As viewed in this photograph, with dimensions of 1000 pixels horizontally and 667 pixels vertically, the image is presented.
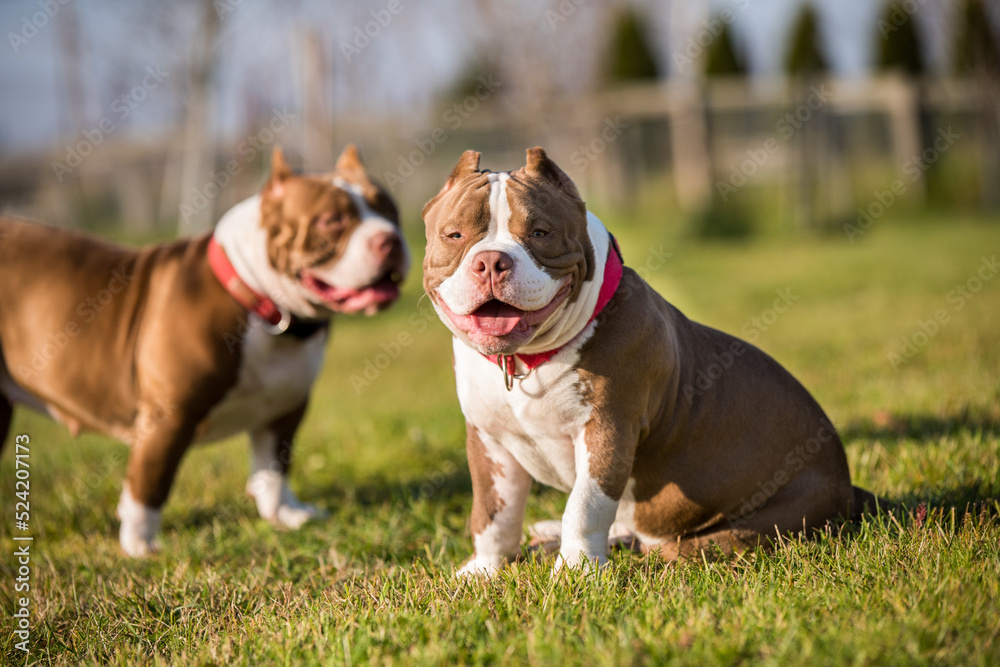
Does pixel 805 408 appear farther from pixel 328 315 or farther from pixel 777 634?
pixel 328 315

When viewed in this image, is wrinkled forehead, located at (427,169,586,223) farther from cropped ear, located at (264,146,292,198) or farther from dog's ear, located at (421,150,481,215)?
cropped ear, located at (264,146,292,198)

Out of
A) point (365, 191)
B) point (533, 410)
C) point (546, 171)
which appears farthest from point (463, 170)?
point (365, 191)

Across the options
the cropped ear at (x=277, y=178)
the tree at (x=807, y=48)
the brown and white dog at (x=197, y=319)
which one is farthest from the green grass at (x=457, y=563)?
the tree at (x=807, y=48)

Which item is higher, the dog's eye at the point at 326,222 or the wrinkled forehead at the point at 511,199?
the wrinkled forehead at the point at 511,199

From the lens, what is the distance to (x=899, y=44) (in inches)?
682

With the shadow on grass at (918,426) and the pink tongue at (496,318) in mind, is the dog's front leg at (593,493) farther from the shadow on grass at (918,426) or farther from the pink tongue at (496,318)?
the shadow on grass at (918,426)

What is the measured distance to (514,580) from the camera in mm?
2375

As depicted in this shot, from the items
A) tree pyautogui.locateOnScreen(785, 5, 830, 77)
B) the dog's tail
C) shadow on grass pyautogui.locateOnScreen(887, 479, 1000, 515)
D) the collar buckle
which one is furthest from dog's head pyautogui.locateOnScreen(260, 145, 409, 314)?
tree pyautogui.locateOnScreen(785, 5, 830, 77)

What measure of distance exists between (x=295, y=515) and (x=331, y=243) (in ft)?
4.05

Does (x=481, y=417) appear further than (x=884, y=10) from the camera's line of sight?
No

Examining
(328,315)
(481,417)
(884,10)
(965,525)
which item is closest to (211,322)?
(328,315)

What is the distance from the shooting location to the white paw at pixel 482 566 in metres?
2.55

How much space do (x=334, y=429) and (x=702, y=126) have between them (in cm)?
1183

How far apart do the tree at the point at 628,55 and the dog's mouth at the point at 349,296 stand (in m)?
17.0
